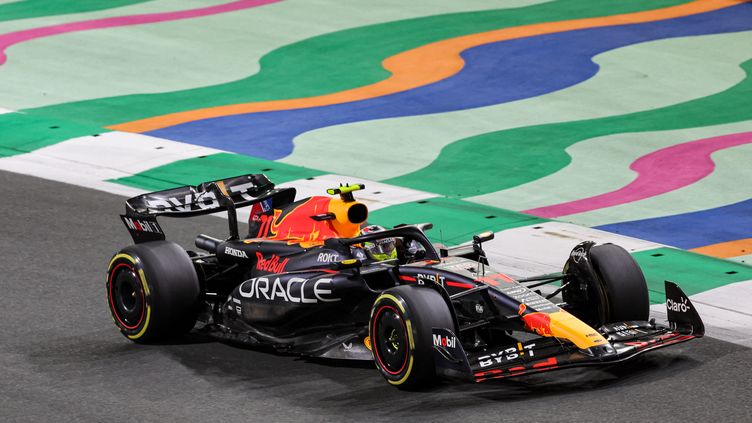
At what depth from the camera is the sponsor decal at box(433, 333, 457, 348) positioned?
29.8 ft

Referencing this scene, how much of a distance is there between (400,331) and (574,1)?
1410 centimetres

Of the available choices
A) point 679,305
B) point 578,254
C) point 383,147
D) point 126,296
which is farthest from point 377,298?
point 383,147

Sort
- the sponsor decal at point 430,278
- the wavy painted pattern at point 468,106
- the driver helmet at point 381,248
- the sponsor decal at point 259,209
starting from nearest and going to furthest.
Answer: the sponsor decal at point 430,278 < the driver helmet at point 381,248 < the sponsor decal at point 259,209 < the wavy painted pattern at point 468,106

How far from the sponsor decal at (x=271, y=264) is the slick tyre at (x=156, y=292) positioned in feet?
1.63

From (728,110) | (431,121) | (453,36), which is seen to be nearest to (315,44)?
(453,36)

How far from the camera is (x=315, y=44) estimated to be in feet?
67.7

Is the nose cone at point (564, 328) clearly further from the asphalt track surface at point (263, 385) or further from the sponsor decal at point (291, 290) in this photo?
the sponsor decal at point (291, 290)

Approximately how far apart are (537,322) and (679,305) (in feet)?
3.61

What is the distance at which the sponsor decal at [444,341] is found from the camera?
907 cm

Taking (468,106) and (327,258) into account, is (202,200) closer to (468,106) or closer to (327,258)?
(327,258)

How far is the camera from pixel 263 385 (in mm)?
9820

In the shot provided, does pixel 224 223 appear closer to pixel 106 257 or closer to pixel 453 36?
pixel 106 257

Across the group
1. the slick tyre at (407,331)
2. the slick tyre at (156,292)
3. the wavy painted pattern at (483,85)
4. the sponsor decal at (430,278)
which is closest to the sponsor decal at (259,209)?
the slick tyre at (156,292)

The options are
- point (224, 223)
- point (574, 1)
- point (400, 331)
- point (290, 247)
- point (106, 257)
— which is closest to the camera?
point (400, 331)
